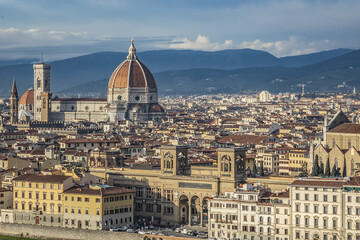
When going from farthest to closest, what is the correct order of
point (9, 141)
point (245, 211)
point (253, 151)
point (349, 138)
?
point (9, 141)
point (253, 151)
point (349, 138)
point (245, 211)

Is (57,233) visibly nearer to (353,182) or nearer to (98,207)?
(98,207)

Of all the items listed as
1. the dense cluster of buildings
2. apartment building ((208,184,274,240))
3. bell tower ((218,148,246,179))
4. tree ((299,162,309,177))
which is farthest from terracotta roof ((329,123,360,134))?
apartment building ((208,184,274,240))

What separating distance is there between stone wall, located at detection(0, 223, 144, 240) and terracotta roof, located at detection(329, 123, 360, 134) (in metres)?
35.6

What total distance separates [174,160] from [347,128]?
1033 inches

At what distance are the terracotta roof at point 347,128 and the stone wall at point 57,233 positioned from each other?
35.6 metres

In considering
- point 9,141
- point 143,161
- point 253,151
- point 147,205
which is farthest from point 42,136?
point 147,205

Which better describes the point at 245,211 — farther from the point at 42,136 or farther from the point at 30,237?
the point at 42,136

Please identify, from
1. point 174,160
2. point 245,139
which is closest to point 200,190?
point 174,160

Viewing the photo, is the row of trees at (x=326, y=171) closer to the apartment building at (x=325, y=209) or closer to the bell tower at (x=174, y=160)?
the bell tower at (x=174, y=160)

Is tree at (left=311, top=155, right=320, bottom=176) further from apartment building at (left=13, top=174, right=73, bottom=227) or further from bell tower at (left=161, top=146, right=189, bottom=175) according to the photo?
apartment building at (left=13, top=174, right=73, bottom=227)

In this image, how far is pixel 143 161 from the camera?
3349 inches

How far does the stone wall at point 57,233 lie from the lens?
2562 inches

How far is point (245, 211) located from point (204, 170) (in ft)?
35.2

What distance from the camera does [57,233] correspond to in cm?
6906
